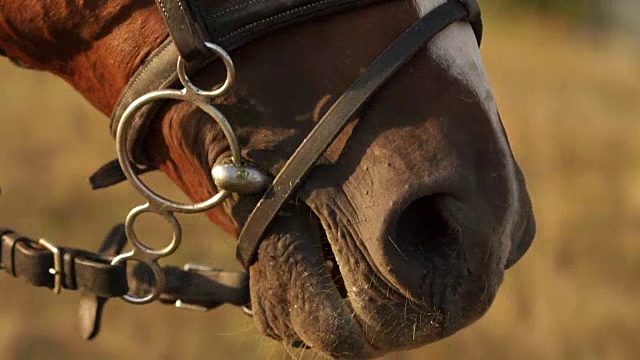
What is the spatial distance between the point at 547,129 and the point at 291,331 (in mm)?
6731

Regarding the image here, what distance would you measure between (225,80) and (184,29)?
110mm

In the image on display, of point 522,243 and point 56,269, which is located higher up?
point 522,243

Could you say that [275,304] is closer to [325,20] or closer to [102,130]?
[325,20]

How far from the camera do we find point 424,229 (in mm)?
1819

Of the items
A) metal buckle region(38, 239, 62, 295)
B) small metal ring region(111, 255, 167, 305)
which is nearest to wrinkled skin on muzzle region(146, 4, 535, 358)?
small metal ring region(111, 255, 167, 305)

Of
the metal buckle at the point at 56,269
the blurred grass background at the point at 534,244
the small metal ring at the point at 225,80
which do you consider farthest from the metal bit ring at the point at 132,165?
the blurred grass background at the point at 534,244

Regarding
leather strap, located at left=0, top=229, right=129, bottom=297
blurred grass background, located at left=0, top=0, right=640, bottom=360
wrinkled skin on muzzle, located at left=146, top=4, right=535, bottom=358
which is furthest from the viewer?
blurred grass background, located at left=0, top=0, right=640, bottom=360

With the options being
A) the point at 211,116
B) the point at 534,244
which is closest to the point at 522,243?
the point at 211,116

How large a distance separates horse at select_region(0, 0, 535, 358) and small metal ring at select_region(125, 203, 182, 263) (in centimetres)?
11

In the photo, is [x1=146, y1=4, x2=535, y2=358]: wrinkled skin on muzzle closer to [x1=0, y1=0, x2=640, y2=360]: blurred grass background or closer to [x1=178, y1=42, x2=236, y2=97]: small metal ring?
[x1=178, y1=42, x2=236, y2=97]: small metal ring

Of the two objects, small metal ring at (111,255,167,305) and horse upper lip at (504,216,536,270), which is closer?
horse upper lip at (504,216,536,270)

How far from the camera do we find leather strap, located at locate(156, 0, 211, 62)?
5.86 feet

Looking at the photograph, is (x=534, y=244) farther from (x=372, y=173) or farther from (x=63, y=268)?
(x=372, y=173)

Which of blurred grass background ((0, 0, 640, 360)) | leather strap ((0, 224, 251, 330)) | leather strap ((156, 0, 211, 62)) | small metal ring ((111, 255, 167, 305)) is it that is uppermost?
leather strap ((156, 0, 211, 62))
